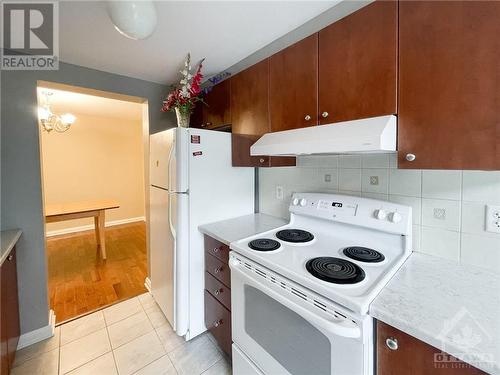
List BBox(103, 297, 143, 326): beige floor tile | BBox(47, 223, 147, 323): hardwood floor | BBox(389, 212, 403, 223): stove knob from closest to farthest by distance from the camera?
BBox(389, 212, 403, 223): stove knob → BBox(103, 297, 143, 326): beige floor tile → BBox(47, 223, 147, 323): hardwood floor

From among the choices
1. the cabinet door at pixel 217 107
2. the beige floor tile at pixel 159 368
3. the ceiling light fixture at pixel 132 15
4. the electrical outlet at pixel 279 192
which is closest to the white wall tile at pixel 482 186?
the electrical outlet at pixel 279 192

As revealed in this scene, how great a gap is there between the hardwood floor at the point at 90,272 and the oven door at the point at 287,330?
1.70 m

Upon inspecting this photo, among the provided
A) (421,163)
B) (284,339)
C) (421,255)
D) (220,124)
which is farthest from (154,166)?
(421,255)

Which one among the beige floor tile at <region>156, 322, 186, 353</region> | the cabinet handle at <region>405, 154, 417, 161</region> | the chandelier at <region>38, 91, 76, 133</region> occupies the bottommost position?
the beige floor tile at <region>156, 322, 186, 353</region>

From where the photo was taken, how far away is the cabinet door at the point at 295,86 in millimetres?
1194

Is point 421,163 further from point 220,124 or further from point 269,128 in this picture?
point 220,124

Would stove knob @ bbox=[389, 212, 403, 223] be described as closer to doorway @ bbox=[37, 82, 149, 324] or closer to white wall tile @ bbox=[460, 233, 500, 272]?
white wall tile @ bbox=[460, 233, 500, 272]

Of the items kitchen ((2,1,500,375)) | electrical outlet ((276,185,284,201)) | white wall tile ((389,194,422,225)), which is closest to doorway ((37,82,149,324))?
kitchen ((2,1,500,375))

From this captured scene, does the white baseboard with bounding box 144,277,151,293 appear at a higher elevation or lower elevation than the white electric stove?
lower

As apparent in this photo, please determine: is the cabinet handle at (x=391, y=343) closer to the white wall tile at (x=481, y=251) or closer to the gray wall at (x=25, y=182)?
the white wall tile at (x=481, y=251)

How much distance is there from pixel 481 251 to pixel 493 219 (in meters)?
0.16

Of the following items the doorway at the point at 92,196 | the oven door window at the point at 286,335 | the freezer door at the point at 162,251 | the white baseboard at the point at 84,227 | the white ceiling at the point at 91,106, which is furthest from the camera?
the white baseboard at the point at 84,227

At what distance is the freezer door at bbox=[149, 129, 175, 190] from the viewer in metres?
1.65

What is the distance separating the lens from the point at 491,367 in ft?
1.77
